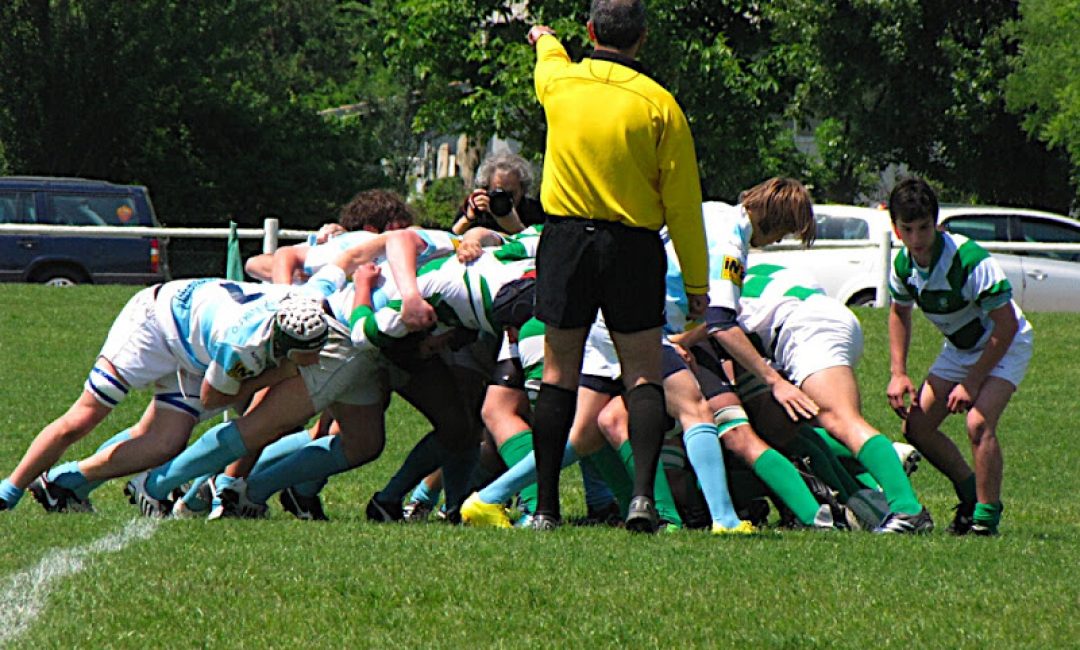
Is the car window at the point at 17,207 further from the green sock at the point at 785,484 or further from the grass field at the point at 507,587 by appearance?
the green sock at the point at 785,484

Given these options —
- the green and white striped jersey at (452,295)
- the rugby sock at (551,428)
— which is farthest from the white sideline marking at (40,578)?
the rugby sock at (551,428)

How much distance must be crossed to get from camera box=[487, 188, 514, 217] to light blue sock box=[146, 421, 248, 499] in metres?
1.78

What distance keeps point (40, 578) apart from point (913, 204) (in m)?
4.21

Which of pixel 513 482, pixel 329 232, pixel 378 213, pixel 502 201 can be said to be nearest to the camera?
pixel 513 482

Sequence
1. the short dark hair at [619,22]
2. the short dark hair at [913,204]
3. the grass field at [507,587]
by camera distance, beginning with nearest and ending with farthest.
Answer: the grass field at [507,587], the short dark hair at [619,22], the short dark hair at [913,204]

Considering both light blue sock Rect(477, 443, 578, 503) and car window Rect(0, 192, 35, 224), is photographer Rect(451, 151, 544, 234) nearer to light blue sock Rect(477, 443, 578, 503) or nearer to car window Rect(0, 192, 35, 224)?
light blue sock Rect(477, 443, 578, 503)

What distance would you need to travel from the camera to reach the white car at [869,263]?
1877cm

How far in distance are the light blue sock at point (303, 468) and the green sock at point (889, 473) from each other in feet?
7.72

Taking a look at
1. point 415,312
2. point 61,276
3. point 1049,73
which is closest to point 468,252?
point 415,312

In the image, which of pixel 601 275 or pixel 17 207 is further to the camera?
pixel 17 207

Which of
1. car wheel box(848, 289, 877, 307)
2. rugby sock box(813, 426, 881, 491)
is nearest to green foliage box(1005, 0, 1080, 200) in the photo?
car wheel box(848, 289, 877, 307)

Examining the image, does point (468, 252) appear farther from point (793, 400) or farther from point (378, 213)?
point (793, 400)

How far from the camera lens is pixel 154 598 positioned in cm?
521

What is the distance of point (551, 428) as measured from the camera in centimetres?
683
